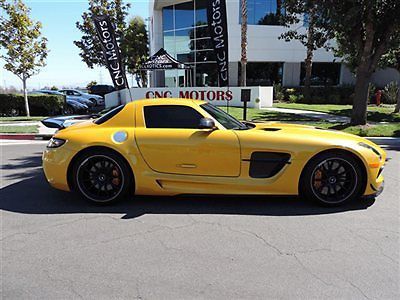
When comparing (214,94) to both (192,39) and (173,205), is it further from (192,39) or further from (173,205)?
(173,205)

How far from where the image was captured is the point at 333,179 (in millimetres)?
4254

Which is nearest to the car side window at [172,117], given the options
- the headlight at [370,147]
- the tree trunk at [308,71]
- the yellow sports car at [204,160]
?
the yellow sports car at [204,160]

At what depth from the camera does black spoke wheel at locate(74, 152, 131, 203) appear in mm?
4355

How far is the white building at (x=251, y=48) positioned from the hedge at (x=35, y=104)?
1129 cm

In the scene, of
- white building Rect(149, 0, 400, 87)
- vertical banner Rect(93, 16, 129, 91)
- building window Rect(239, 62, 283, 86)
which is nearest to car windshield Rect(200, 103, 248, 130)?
vertical banner Rect(93, 16, 129, 91)

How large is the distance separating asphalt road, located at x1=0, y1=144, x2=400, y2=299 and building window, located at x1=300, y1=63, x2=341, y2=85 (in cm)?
2619

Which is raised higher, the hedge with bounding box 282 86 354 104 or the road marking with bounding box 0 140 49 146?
the hedge with bounding box 282 86 354 104

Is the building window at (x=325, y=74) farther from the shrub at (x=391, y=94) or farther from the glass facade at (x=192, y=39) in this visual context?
the glass facade at (x=192, y=39)

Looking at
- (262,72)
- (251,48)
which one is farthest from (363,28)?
(262,72)

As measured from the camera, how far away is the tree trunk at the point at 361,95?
1088 cm

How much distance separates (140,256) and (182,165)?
4.74ft

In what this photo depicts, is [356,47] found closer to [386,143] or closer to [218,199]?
[386,143]

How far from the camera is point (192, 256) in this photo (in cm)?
312

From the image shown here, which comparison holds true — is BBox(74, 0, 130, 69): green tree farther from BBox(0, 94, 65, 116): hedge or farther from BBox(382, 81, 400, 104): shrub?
BBox(382, 81, 400, 104): shrub
